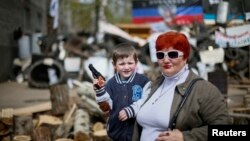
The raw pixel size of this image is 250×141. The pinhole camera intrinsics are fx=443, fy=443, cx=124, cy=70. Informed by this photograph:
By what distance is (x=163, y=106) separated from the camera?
8.44 ft

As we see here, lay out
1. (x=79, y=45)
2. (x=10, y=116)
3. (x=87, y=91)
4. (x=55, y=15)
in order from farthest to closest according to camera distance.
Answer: (x=79, y=45)
(x=55, y=15)
(x=87, y=91)
(x=10, y=116)

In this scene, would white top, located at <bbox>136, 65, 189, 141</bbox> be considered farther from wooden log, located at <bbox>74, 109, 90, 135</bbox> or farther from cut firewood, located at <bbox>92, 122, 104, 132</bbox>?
cut firewood, located at <bbox>92, 122, 104, 132</bbox>

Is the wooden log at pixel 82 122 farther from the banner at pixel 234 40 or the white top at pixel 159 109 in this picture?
the white top at pixel 159 109

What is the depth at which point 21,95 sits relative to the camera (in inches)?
394

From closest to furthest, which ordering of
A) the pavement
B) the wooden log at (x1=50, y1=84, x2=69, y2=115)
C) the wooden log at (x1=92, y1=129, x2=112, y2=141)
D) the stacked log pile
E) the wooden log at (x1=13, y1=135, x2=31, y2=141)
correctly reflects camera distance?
the wooden log at (x1=13, y1=135, x2=31, y2=141) → the stacked log pile → the wooden log at (x1=92, y1=129, x2=112, y2=141) → the wooden log at (x1=50, y1=84, x2=69, y2=115) → the pavement

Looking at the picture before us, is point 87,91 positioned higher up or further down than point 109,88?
further down

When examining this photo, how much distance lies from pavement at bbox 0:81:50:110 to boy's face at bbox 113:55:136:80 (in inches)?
150

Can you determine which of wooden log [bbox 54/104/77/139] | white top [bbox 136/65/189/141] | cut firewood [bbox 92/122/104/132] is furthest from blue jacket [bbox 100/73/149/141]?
cut firewood [bbox 92/122/104/132]

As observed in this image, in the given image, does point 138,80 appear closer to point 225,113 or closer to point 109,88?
point 109,88

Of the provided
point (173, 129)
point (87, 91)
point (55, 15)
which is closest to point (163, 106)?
point (173, 129)

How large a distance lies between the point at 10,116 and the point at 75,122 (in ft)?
3.55

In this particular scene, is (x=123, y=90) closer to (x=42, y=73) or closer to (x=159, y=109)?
(x=159, y=109)

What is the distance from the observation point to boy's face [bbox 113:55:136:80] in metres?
3.29

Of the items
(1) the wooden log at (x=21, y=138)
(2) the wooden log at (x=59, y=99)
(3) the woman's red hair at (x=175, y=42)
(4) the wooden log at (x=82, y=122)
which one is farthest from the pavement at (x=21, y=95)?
(3) the woman's red hair at (x=175, y=42)
